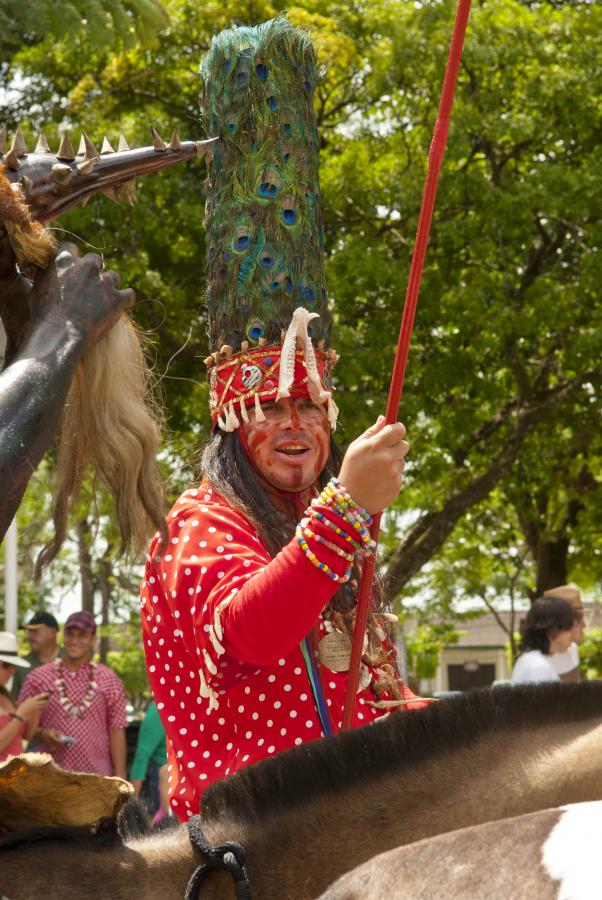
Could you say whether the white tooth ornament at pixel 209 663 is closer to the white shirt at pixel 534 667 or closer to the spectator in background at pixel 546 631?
the white shirt at pixel 534 667

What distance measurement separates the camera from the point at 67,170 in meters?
1.72

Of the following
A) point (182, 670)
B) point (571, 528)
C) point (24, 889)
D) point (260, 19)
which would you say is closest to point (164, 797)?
point (182, 670)

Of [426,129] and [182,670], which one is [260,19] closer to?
[426,129]

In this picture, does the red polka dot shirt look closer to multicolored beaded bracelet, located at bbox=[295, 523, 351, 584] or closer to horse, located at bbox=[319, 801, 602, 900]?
multicolored beaded bracelet, located at bbox=[295, 523, 351, 584]

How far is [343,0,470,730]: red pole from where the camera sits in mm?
2002

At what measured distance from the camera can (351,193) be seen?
1234 cm

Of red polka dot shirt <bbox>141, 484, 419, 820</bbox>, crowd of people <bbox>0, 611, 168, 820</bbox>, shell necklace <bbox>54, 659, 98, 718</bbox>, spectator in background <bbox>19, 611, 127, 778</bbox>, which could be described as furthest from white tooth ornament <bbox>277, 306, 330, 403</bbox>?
shell necklace <bbox>54, 659, 98, 718</bbox>

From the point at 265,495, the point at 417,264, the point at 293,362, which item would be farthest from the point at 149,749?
the point at 417,264

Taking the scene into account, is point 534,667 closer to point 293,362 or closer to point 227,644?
point 293,362

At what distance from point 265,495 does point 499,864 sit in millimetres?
1452

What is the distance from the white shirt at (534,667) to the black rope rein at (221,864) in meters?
4.40

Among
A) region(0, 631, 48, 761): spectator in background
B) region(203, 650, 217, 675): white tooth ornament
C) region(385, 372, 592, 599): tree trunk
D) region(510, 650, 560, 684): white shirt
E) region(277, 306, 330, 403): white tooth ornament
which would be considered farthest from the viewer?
region(385, 372, 592, 599): tree trunk

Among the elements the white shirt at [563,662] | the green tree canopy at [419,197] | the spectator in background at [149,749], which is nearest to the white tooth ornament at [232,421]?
the white shirt at [563,662]

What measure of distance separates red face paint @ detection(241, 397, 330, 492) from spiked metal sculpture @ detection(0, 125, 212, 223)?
1.06m
